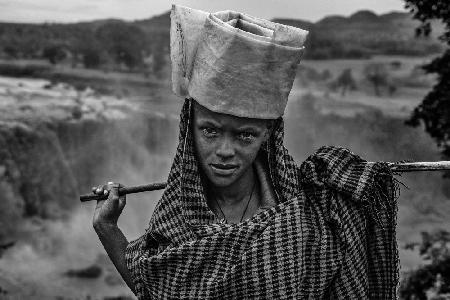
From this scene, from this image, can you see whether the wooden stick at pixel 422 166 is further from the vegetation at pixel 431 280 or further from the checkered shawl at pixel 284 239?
the vegetation at pixel 431 280

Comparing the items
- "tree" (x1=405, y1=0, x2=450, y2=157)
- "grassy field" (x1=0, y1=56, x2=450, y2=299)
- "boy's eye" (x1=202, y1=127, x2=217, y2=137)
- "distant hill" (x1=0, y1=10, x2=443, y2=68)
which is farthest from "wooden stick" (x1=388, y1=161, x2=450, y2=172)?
"distant hill" (x1=0, y1=10, x2=443, y2=68)

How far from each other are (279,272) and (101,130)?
4.41m

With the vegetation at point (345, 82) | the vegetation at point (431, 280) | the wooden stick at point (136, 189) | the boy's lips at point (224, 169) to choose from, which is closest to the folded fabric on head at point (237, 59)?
the boy's lips at point (224, 169)

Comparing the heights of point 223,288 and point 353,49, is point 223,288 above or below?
below

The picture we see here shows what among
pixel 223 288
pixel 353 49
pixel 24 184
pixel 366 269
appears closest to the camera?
pixel 223 288

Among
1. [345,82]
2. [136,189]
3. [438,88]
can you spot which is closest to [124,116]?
[345,82]

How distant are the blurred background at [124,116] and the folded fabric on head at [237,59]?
11.5 feet

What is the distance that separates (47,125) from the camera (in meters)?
5.81

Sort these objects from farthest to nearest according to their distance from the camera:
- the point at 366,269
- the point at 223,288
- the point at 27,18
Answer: the point at 27,18 < the point at 366,269 < the point at 223,288

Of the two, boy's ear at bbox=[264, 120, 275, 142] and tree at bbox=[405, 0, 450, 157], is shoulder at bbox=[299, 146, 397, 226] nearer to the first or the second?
boy's ear at bbox=[264, 120, 275, 142]

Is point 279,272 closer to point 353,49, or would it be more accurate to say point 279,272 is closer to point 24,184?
point 24,184

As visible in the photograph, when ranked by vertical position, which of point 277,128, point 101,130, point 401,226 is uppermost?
point 277,128

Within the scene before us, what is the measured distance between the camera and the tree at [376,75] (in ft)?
21.3

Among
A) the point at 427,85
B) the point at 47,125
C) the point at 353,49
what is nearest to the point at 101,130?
the point at 47,125
